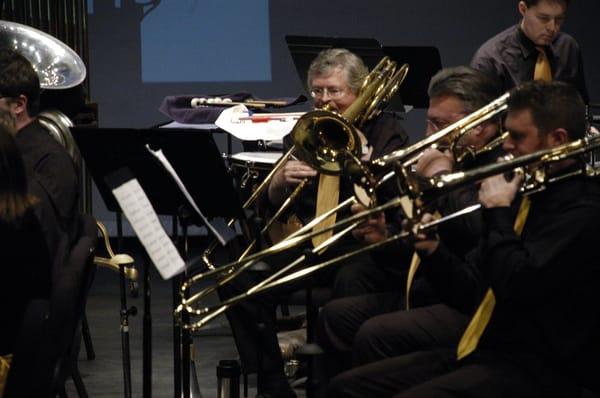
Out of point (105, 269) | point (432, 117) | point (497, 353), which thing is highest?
point (432, 117)

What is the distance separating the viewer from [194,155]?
3582 mm

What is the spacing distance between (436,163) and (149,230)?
2.97 ft

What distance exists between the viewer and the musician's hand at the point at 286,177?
13.6 ft

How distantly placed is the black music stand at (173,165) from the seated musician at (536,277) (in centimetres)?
75

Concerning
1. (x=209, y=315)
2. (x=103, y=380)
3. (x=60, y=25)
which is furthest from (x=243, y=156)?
(x=60, y=25)

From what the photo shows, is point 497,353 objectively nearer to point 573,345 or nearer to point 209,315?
point 573,345

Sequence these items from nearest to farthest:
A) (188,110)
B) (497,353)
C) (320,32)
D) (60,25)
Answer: (497,353) < (188,110) < (60,25) < (320,32)

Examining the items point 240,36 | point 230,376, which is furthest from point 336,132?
point 240,36

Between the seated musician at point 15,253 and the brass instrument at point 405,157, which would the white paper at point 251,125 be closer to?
the brass instrument at point 405,157

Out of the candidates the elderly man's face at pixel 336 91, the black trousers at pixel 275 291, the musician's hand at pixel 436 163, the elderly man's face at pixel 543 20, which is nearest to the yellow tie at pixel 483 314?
the musician's hand at pixel 436 163

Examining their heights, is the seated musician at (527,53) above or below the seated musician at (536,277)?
above

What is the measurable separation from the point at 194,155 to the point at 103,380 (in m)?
1.68

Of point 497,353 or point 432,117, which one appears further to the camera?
point 432,117

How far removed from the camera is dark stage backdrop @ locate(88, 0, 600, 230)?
307 inches
